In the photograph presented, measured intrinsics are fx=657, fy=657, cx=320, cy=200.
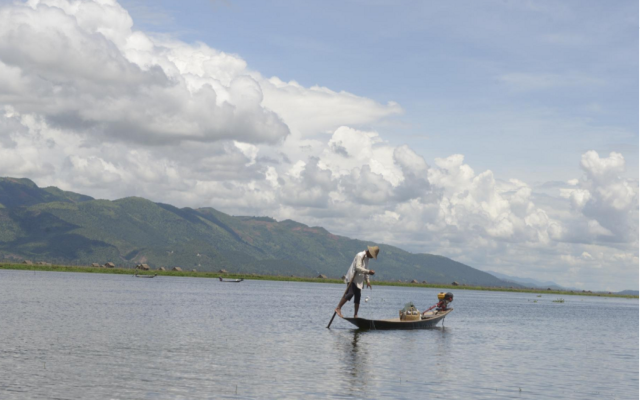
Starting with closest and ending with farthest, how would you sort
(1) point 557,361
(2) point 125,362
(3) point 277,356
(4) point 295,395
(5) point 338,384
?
(4) point 295,395, (5) point 338,384, (2) point 125,362, (3) point 277,356, (1) point 557,361

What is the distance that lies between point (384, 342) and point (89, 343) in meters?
17.9

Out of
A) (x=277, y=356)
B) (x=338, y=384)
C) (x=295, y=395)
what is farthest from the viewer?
(x=277, y=356)

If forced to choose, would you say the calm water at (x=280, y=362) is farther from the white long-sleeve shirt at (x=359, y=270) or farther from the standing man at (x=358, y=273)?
the white long-sleeve shirt at (x=359, y=270)

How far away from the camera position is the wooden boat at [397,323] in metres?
47.4

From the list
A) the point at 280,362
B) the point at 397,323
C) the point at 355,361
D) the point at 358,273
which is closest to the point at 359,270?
the point at 358,273

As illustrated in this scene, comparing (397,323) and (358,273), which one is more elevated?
(358,273)

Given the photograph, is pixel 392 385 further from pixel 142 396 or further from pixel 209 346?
pixel 209 346

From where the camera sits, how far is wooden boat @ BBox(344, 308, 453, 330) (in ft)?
156

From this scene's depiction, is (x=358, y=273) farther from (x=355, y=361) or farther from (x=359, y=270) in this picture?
(x=355, y=361)

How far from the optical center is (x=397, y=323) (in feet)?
166

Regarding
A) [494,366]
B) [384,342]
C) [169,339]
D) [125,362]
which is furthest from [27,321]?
[494,366]

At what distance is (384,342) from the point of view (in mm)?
41781

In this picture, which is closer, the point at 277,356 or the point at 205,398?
the point at 205,398

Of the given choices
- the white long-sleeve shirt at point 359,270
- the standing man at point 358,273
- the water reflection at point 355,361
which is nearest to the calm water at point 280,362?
the water reflection at point 355,361
